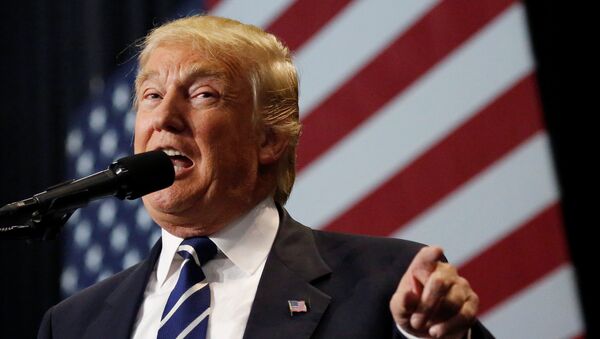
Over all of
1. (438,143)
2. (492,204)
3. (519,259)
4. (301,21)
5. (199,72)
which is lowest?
(519,259)

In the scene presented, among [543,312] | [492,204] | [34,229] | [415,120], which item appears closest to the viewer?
[34,229]

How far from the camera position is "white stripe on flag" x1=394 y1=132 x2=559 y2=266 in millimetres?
2250

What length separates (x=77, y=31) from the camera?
2.94 meters

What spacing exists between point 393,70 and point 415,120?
6.7 inches

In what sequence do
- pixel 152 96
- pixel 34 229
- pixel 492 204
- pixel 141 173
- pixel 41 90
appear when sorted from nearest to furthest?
pixel 34 229 < pixel 141 173 < pixel 152 96 < pixel 492 204 < pixel 41 90

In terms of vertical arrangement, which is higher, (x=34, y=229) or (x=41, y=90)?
(x=34, y=229)

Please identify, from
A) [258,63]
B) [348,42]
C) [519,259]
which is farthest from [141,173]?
[348,42]

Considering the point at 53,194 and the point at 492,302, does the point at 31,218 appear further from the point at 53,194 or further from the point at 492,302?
the point at 492,302

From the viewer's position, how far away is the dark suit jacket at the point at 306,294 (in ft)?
4.84

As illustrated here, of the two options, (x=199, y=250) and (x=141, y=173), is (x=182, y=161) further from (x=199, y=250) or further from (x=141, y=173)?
(x=141, y=173)

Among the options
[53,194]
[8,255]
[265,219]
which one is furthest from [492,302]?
[8,255]

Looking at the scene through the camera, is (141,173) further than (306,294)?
No

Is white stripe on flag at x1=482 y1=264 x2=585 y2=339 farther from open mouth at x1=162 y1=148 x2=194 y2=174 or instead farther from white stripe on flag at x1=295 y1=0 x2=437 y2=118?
open mouth at x1=162 y1=148 x2=194 y2=174

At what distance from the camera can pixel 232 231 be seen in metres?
1.69
